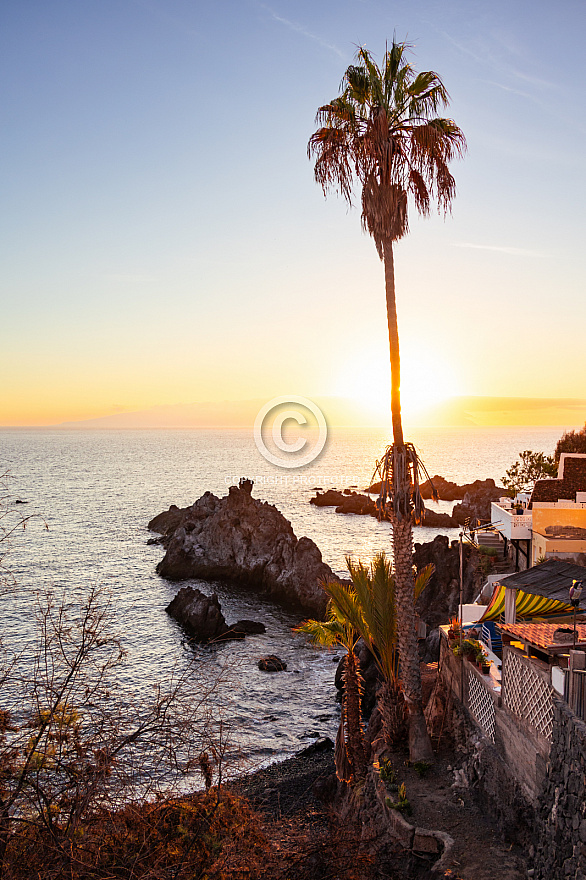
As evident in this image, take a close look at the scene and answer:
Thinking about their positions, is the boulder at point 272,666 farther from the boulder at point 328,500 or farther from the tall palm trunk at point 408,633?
the boulder at point 328,500

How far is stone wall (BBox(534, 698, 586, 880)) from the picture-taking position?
409 inches

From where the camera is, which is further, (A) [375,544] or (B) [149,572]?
(A) [375,544]

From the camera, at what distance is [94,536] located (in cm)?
7631

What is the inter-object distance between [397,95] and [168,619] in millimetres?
38428

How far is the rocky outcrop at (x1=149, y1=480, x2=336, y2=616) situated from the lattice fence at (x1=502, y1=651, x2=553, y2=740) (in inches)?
1533

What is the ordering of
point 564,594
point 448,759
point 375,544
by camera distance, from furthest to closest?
1. point 375,544
2. point 448,759
3. point 564,594

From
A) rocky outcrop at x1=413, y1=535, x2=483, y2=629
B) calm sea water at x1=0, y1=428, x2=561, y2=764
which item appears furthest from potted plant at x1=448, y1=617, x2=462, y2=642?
rocky outcrop at x1=413, y1=535, x2=483, y2=629

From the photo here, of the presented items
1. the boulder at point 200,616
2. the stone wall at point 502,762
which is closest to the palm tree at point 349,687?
the stone wall at point 502,762

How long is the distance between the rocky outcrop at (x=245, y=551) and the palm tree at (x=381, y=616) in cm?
3425

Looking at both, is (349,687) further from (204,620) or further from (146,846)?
(204,620)

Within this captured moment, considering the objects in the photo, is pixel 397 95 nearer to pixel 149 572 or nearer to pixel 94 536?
pixel 149 572

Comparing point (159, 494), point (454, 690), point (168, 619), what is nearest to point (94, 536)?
point (168, 619)

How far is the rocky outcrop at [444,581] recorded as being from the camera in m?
43.9

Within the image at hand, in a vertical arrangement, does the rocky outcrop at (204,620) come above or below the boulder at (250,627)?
above
